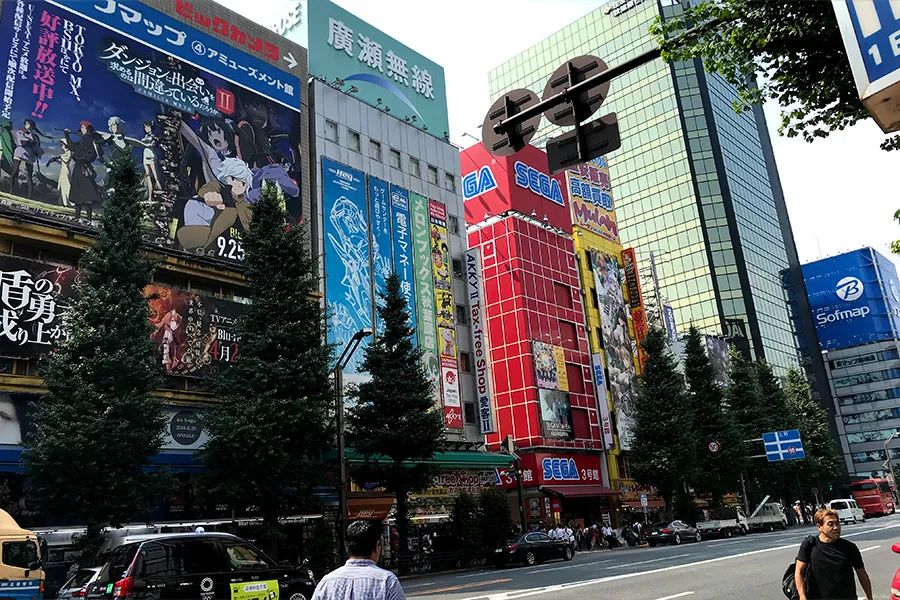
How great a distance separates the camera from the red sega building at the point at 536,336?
43.3 meters

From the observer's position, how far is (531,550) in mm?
26500

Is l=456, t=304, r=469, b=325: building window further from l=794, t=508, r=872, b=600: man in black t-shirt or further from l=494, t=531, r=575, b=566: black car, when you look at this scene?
l=794, t=508, r=872, b=600: man in black t-shirt

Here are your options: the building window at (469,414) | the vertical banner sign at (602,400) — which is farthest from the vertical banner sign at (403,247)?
the vertical banner sign at (602,400)

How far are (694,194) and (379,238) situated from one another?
64.6m

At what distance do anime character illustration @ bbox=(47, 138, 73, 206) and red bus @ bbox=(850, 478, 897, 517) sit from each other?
61691 millimetres

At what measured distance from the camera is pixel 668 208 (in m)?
90.6

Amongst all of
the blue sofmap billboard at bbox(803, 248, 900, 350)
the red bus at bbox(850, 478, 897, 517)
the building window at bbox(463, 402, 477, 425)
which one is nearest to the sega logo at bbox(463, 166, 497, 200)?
the building window at bbox(463, 402, 477, 425)

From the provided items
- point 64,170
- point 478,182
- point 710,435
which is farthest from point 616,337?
point 64,170

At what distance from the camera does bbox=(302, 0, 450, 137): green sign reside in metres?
37.7

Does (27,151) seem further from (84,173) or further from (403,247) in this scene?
(403,247)

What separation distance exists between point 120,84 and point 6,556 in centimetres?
1877

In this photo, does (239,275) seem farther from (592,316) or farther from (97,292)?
(592,316)

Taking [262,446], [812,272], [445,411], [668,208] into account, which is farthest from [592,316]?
[812,272]

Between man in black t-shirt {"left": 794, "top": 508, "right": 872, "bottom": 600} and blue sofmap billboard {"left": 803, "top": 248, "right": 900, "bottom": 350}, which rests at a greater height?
blue sofmap billboard {"left": 803, "top": 248, "right": 900, "bottom": 350}
